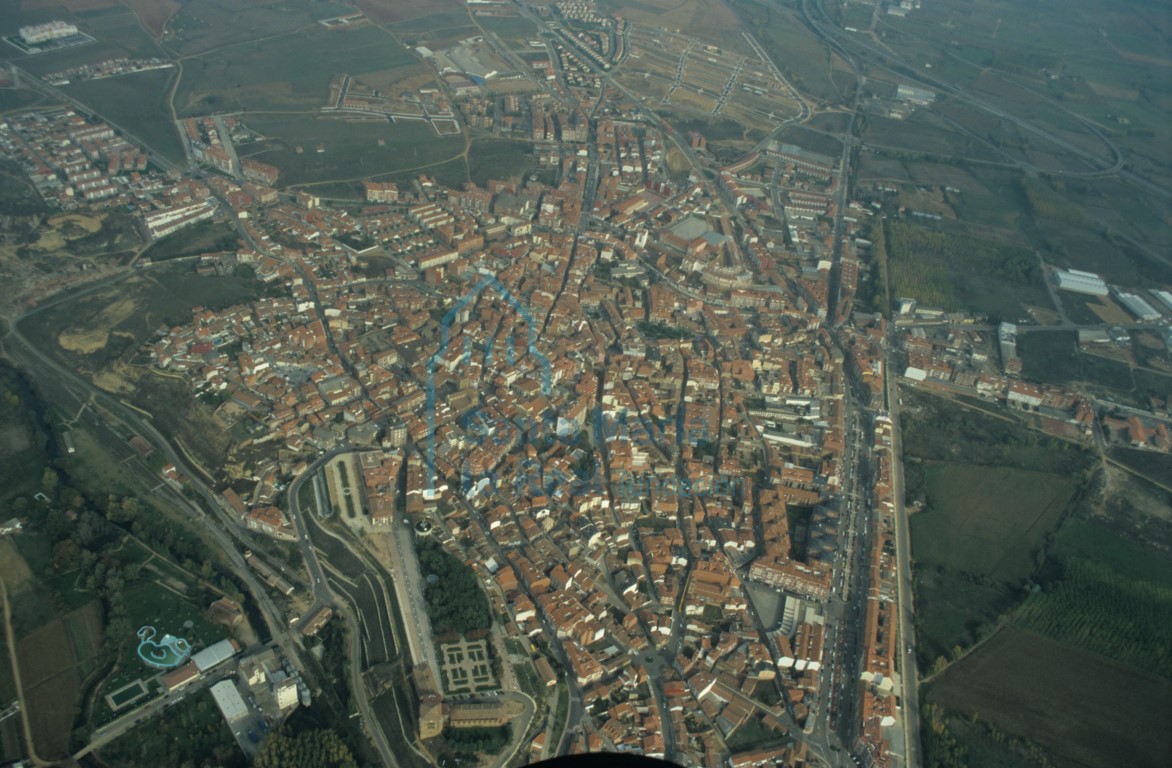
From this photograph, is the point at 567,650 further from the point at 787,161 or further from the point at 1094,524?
the point at 787,161

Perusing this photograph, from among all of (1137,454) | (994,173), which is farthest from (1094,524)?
(994,173)

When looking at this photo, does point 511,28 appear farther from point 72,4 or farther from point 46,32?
point 46,32

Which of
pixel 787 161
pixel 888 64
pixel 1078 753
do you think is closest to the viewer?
pixel 1078 753

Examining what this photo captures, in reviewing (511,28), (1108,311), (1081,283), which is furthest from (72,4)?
(1108,311)

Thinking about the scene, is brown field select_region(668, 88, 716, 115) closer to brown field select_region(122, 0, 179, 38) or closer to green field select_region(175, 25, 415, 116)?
green field select_region(175, 25, 415, 116)

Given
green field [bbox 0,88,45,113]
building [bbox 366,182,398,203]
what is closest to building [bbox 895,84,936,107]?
building [bbox 366,182,398,203]

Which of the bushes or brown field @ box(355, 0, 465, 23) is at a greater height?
the bushes
